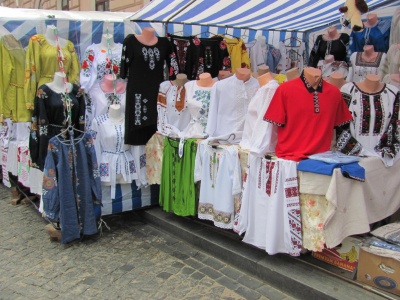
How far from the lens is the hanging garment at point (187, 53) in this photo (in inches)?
184

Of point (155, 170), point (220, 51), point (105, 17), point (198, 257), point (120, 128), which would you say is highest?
point (105, 17)

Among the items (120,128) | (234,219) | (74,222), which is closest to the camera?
(234,219)

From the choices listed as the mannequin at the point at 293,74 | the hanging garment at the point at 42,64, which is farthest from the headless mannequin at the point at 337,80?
the hanging garment at the point at 42,64

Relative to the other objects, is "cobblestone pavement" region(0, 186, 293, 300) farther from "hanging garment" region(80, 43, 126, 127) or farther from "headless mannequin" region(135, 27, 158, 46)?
"headless mannequin" region(135, 27, 158, 46)

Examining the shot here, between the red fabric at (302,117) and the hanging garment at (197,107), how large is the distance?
103 cm

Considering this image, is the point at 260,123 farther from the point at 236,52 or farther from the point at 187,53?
the point at 236,52

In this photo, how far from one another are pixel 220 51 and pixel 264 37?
4.01 ft

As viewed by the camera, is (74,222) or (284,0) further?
(284,0)

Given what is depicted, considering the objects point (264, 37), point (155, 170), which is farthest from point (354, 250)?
point (264, 37)

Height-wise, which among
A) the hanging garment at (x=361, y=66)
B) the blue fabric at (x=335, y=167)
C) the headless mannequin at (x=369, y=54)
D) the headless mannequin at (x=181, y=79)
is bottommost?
the blue fabric at (x=335, y=167)

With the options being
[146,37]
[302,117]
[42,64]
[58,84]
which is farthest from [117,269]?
[146,37]

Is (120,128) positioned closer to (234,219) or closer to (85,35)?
(85,35)

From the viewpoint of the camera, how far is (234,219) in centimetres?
372

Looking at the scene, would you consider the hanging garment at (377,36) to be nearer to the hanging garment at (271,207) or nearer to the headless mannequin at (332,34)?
the headless mannequin at (332,34)
